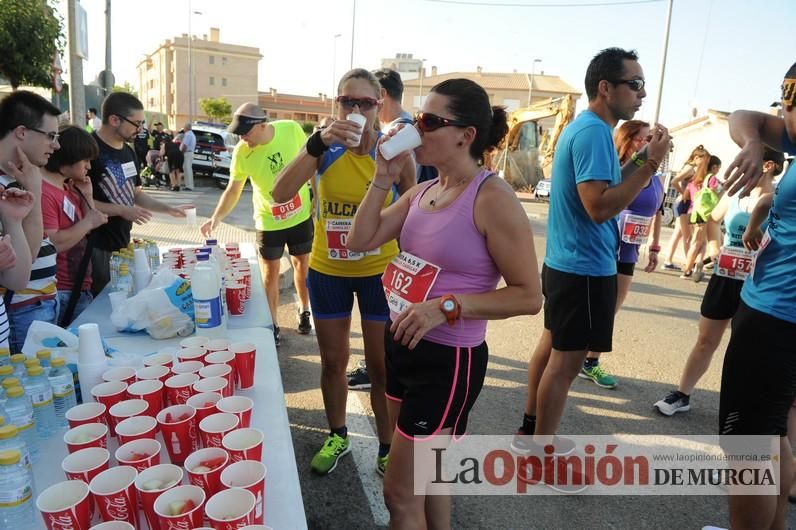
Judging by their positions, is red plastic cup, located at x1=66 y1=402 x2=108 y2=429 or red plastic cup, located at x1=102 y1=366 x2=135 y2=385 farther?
red plastic cup, located at x1=102 y1=366 x2=135 y2=385

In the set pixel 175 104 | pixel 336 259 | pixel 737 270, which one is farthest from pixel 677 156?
pixel 175 104

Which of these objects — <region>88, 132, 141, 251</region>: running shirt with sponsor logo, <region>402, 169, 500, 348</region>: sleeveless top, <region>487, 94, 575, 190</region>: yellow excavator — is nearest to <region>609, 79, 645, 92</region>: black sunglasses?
<region>402, 169, 500, 348</region>: sleeveless top

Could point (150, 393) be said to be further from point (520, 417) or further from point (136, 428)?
point (520, 417)

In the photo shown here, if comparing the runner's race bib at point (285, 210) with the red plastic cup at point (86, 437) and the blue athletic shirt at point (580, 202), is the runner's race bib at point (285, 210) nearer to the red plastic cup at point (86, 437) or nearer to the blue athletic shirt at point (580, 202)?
the blue athletic shirt at point (580, 202)

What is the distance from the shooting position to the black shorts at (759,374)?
73.7 inches

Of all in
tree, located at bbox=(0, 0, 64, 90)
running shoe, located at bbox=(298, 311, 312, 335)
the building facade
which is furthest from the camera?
the building facade

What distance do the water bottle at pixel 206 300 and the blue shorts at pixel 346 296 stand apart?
0.64 meters

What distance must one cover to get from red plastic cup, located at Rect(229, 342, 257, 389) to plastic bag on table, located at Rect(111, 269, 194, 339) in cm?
57

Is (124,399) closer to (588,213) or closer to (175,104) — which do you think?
(588,213)

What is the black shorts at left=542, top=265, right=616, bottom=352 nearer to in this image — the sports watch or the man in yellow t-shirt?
the sports watch

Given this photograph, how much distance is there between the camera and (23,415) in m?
1.47

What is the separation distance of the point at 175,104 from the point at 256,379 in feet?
244

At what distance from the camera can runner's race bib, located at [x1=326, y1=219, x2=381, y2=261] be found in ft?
8.83

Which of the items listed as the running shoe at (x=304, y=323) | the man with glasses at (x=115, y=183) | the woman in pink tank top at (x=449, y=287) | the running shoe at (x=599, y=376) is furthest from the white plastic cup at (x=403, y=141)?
the running shoe at (x=304, y=323)
